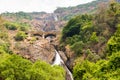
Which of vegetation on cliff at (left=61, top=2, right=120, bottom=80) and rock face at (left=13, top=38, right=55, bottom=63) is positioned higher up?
vegetation on cliff at (left=61, top=2, right=120, bottom=80)

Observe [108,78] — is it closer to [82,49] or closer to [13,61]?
[13,61]

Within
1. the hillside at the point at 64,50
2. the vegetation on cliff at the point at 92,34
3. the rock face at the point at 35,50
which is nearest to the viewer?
the hillside at the point at 64,50

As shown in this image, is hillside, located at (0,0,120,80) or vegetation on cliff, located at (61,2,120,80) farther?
vegetation on cliff, located at (61,2,120,80)

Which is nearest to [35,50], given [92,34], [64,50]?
[64,50]

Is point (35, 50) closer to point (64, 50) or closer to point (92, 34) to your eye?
point (64, 50)

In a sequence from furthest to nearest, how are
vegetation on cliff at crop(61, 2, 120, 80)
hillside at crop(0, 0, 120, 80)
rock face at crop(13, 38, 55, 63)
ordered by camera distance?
rock face at crop(13, 38, 55, 63), vegetation on cliff at crop(61, 2, 120, 80), hillside at crop(0, 0, 120, 80)

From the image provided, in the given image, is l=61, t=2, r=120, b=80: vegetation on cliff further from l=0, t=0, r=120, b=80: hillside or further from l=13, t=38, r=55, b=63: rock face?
l=13, t=38, r=55, b=63: rock face

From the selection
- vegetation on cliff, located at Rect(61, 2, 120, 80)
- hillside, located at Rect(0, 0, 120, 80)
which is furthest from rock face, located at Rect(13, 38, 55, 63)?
vegetation on cliff, located at Rect(61, 2, 120, 80)

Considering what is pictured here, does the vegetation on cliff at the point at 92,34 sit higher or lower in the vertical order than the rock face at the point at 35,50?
higher

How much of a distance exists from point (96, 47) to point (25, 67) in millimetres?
38902

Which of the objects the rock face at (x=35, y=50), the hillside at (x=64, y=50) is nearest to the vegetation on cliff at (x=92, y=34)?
the hillside at (x=64, y=50)

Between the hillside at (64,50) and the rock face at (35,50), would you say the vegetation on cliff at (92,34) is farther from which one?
the rock face at (35,50)

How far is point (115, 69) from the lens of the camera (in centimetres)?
3506

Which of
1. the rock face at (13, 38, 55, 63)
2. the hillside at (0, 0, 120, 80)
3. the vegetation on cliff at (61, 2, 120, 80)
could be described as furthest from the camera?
the rock face at (13, 38, 55, 63)
